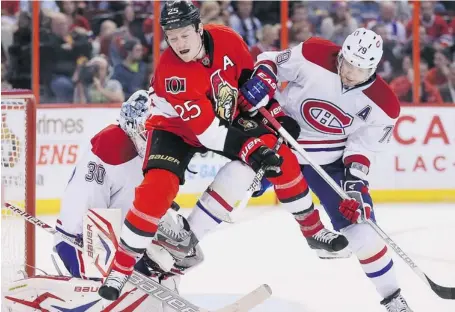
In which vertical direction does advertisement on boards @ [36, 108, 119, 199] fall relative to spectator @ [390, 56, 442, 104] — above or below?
below

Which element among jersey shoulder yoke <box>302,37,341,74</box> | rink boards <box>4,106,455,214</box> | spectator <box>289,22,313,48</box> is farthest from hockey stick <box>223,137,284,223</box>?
spectator <box>289,22,313,48</box>

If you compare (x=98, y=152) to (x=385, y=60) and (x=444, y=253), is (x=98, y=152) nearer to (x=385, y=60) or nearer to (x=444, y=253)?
(x=444, y=253)

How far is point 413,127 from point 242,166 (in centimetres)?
333

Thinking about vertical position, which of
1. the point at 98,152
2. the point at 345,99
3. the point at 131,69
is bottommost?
the point at 131,69

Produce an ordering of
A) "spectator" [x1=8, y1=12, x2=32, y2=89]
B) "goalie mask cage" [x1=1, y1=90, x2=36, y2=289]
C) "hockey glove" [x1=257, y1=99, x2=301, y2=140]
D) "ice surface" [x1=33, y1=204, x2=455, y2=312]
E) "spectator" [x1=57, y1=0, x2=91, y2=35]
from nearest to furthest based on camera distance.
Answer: "hockey glove" [x1=257, y1=99, x2=301, y2=140] < "goalie mask cage" [x1=1, y1=90, x2=36, y2=289] < "ice surface" [x1=33, y1=204, x2=455, y2=312] < "spectator" [x1=8, y1=12, x2=32, y2=89] < "spectator" [x1=57, y1=0, x2=91, y2=35]

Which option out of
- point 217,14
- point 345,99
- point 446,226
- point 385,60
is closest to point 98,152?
point 345,99

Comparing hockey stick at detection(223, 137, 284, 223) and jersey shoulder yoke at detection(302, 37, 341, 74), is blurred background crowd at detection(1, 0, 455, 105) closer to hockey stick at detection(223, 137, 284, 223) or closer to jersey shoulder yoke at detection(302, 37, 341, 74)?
jersey shoulder yoke at detection(302, 37, 341, 74)

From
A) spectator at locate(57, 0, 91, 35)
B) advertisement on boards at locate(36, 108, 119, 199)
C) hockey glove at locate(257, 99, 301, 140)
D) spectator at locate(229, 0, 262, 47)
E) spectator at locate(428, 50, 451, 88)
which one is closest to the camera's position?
hockey glove at locate(257, 99, 301, 140)

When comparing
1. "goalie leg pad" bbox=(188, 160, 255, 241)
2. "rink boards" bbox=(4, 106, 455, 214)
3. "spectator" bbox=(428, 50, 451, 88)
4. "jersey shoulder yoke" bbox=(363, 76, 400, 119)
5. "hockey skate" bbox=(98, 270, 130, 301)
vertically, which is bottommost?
"rink boards" bbox=(4, 106, 455, 214)

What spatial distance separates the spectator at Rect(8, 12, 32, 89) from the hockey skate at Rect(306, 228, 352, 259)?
3172 mm

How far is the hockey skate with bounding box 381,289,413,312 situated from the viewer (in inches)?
132

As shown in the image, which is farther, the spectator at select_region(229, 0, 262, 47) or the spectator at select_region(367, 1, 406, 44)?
the spectator at select_region(367, 1, 406, 44)

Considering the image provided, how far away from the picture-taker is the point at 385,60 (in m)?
6.56

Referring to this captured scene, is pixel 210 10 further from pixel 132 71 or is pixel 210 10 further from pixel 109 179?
pixel 109 179
